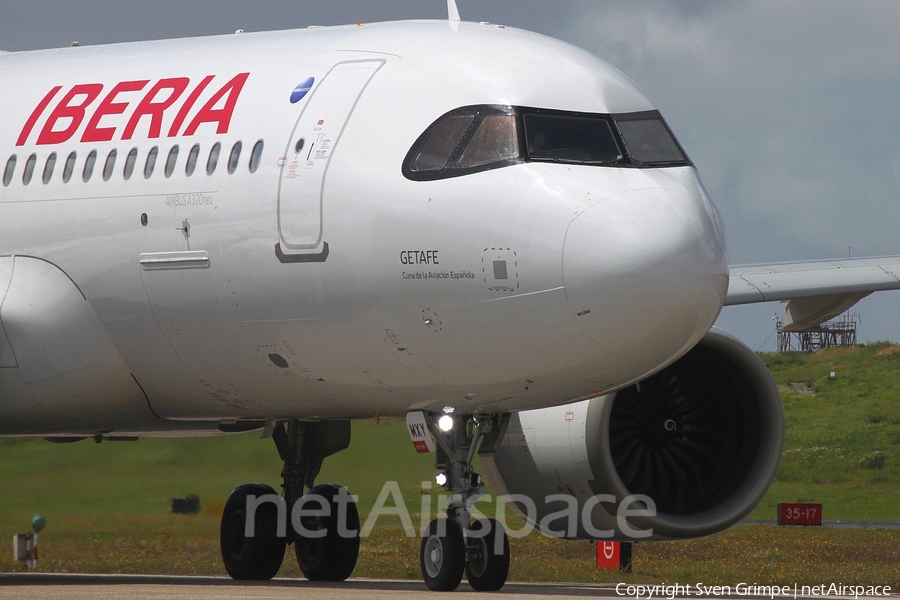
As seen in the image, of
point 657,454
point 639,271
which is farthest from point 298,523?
point 639,271

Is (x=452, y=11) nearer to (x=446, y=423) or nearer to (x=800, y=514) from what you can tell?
(x=446, y=423)

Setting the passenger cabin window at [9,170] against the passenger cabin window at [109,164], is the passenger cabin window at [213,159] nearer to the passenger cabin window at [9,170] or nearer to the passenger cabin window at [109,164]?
the passenger cabin window at [109,164]

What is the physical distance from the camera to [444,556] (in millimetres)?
11586

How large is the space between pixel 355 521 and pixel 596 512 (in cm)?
312

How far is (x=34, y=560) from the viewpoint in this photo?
18109 mm

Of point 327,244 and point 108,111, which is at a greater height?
point 108,111

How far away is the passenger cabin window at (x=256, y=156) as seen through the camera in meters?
12.1

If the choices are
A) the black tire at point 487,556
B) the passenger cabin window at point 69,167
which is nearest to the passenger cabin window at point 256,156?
the passenger cabin window at point 69,167

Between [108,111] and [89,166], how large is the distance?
0.51m

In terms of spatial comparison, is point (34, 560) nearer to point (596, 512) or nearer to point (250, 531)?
point (250, 531)

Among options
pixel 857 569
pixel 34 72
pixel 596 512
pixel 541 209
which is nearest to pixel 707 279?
pixel 541 209

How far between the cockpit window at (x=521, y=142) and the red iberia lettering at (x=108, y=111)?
2969mm
